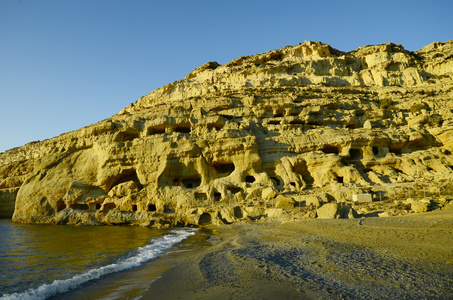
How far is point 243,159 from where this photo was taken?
23609mm

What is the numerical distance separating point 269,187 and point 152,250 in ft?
39.7

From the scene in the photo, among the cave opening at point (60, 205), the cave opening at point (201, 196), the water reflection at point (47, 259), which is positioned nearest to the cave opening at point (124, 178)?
the cave opening at point (60, 205)

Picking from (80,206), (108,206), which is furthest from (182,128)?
(80,206)

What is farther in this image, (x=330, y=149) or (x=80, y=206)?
(x=330, y=149)

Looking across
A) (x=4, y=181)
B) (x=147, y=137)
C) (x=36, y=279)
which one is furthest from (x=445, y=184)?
(x=4, y=181)

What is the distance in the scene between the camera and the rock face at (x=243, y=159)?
20922 mm

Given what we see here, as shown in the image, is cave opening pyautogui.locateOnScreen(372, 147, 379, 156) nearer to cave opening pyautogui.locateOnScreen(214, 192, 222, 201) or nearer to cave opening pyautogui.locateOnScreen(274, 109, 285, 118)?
cave opening pyautogui.locateOnScreen(274, 109, 285, 118)

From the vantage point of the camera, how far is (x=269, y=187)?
20.7 m

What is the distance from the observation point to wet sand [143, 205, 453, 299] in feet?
13.9

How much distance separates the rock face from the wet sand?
31.2 feet

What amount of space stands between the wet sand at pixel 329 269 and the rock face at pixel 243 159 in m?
9.52

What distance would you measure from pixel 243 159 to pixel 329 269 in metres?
18.2

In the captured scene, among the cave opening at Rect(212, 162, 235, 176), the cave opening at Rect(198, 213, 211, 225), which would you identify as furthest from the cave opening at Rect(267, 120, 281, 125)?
the cave opening at Rect(198, 213, 211, 225)

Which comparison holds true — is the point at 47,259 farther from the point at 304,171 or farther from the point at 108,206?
the point at 304,171
